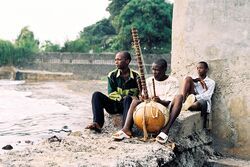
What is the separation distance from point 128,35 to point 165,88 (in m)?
24.8

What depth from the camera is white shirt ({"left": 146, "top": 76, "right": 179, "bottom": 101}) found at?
512 centimetres

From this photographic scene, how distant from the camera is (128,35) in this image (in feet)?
97.6

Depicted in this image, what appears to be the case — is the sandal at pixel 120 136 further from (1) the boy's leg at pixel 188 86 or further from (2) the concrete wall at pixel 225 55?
(2) the concrete wall at pixel 225 55

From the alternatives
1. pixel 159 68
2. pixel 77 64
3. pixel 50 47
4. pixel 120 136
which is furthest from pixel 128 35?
pixel 120 136

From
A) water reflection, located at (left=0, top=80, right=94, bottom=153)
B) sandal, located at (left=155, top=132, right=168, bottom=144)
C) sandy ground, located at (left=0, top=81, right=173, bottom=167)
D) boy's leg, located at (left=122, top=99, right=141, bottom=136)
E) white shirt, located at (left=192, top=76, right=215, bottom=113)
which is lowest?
water reflection, located at (left=0, top=80, right=94, bottom=153)

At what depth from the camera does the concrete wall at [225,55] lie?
5.26m

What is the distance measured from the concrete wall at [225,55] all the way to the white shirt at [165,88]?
612 mm

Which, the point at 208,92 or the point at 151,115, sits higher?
the point at 208,92

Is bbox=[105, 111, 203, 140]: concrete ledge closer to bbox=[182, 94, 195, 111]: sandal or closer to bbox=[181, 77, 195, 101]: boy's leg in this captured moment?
bbox=[182, 94, 195, 111]: sandal

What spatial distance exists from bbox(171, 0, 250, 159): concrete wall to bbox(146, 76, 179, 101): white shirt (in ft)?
2.01

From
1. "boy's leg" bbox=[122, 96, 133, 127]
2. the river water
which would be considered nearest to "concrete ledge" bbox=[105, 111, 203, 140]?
"boy's leg" bbox=[122, 96, 133, 127]

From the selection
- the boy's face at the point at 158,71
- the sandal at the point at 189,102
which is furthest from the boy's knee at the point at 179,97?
the sandal at the point at 189,102

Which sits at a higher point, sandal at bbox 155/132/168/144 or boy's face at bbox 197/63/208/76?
boy's face at bbox 197/63/208/76

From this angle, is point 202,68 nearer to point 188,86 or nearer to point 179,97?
point 188,86
